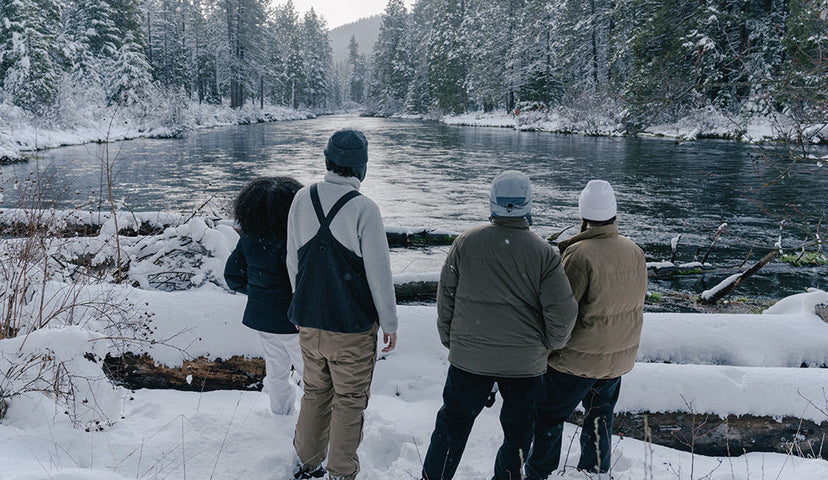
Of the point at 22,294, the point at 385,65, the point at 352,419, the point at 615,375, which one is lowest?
the point at 352,419

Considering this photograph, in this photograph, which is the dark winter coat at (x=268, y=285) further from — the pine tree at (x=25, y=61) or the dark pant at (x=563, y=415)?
the pine tree at (x=25, y=61)

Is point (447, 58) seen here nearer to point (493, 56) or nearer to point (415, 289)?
point (493, 56)

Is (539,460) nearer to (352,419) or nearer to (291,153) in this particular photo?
(352,419)

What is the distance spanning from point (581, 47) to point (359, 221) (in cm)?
4584

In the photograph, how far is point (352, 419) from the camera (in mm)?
2705

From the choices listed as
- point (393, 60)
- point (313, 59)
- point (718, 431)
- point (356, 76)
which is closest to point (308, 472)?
point (718, 431)

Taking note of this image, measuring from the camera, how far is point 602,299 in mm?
2652

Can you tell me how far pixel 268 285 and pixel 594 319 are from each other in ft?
6.44

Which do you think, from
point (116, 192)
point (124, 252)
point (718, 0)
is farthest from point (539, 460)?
point (718, 0)

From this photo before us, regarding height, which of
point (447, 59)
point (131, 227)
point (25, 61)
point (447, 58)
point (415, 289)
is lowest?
point (415, 289)

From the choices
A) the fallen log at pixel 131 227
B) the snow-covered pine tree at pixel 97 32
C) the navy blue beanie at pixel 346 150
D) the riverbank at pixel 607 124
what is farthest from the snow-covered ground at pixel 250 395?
the snow-covered pine tree at pixel 97 32

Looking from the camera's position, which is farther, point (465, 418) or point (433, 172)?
point (433, 172)

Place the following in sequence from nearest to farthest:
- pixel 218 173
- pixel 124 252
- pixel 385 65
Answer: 1. pixel 124 252
2. pixel 218 173
3. pixel 385 65

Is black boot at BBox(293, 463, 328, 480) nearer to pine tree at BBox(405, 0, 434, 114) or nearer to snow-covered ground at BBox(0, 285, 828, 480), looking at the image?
snow-covered ground at BBox(0, 285, 828, 480)
